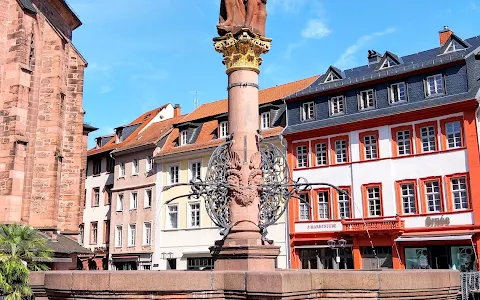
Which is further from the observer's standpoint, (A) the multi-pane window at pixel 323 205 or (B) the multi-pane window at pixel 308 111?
(B) the multi-pane window at pixel 308 111

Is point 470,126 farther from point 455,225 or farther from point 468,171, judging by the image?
point 455,225

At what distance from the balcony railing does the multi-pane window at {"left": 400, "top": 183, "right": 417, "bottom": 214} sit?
2.55 ft

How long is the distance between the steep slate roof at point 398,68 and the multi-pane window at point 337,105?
745mm

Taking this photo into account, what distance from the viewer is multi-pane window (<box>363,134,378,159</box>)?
3030cm

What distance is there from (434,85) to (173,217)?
1932 cm

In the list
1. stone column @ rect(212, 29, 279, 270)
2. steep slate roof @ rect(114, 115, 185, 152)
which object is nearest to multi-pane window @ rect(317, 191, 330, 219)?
steep slate roof @ rect(114, 115, 185, 152)

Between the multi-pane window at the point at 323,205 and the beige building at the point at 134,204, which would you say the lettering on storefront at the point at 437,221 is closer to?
the multi-pane window at the point at 323,205

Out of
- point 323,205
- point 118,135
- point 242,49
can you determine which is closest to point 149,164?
point 118,135

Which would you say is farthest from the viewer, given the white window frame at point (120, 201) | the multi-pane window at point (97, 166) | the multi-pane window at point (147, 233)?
the multi-pane window at point (97, 166)

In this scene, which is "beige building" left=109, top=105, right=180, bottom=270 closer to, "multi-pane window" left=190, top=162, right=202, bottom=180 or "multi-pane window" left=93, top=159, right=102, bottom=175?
"multi-pane window" left=93, top=159, right=102, bottom=175

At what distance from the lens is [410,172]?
94.9ft

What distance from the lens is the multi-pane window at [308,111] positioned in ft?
109

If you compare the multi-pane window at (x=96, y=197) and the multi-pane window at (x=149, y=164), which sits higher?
the multi-pane window at (x=149, y=164)

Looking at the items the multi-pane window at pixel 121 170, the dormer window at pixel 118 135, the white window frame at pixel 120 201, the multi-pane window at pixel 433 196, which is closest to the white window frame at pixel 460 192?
the multi-pane window at pixel 433 196
